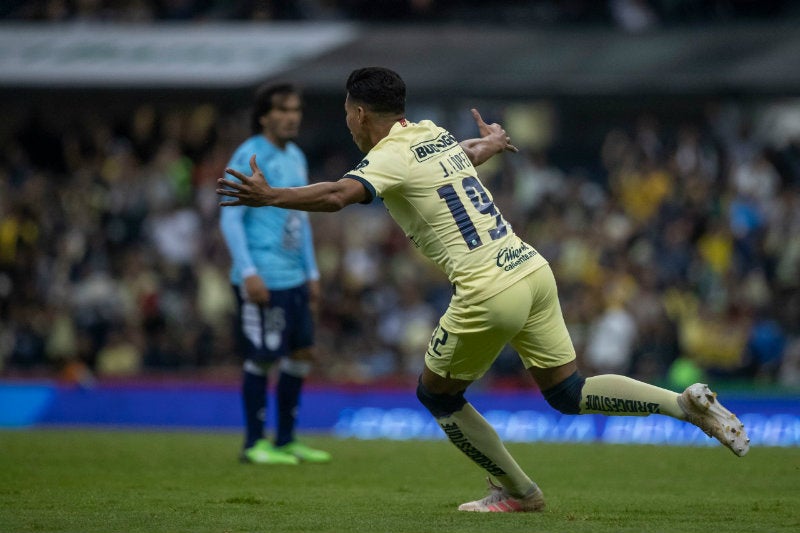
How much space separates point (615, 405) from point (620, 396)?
0.06 meters

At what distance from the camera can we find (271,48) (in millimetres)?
21562

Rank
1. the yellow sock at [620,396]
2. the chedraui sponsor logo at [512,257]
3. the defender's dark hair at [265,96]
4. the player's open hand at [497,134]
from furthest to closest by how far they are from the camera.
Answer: the defender's dark hair at [265,96] → the player's open hand at [497,134] → the yellow sock at [620,396] → the chedraui sponsor logo at [512,257]

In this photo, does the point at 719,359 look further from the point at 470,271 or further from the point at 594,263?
the point at 470,271

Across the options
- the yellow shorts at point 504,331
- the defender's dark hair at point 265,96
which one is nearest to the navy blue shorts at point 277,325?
the defender's dark hair at point 265,96

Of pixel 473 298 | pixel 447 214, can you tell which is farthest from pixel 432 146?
pixel 473 298

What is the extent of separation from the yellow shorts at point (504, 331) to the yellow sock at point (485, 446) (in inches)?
10.9

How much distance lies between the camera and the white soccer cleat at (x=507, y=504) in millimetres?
7551

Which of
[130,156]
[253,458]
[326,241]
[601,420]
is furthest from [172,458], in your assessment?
[130,156]

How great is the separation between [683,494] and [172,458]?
4556 mm

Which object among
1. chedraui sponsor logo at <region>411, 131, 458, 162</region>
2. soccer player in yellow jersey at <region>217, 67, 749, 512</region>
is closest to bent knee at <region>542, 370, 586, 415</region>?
soccer player in yellow jersey at <region>217, 67, 749, 512</region>

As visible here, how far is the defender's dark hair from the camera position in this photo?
10680 millimetres

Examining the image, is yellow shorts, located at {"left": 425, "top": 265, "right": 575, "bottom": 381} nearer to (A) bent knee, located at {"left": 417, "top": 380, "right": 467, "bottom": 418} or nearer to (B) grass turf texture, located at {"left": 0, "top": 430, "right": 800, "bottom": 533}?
(A) bent knee, located at {"left": 417, "top": 380, "right": 467, "bottom": 418}

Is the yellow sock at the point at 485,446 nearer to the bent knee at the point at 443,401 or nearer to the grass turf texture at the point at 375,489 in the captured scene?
the bent knee at the point at 443,401

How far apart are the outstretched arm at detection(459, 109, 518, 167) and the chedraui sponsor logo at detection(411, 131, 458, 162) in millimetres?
545
